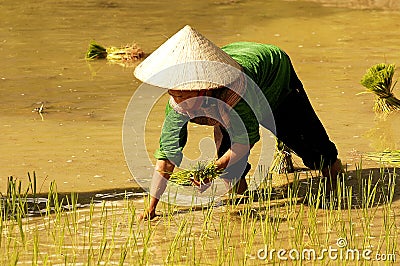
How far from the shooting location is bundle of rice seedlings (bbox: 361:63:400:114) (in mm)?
6637

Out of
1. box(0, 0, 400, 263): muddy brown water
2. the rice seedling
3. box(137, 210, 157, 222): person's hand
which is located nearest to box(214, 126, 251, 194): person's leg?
the rice seedling

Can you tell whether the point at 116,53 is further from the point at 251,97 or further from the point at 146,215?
the point at 251,97

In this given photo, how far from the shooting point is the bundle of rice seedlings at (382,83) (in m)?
6.64

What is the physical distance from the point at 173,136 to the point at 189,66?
0.43 m

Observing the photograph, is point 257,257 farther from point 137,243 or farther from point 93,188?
point 93,188

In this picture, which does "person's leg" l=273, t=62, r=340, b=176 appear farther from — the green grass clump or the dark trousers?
the green grass clump

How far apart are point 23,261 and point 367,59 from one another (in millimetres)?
5366

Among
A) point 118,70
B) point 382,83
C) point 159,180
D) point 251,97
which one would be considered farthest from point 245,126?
point 118,70

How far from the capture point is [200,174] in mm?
4559

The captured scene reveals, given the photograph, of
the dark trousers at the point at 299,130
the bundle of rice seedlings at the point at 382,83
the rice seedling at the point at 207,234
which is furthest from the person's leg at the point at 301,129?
the bundle of rice seedlings at the point at 382,83

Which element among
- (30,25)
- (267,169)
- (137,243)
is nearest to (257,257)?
(137,243)

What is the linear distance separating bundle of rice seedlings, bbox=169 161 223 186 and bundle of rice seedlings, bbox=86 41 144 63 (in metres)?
4.58

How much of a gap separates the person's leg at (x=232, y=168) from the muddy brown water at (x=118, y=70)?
70cm

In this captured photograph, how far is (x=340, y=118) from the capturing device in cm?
705
